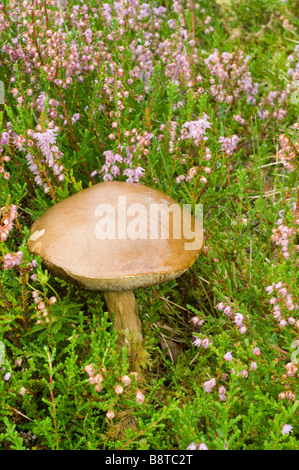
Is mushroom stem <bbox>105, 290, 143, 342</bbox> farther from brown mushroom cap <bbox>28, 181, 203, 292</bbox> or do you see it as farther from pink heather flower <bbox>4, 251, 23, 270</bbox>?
pink heather flower <bbox>4, 251, 23, 270</bbox>

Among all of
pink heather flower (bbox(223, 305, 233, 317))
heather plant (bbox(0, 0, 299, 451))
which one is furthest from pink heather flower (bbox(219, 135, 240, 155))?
pink heather flower (bbox(223, 305, 233, 317))

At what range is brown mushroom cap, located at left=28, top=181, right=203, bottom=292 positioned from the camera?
2.22 metres

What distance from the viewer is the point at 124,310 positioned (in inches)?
110

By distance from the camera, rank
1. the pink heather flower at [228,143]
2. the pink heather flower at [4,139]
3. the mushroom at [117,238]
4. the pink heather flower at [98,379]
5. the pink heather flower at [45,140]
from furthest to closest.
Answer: the pink heather flower at [228,143]
the pink heather flower at [4,139]
the pink heather flower at [45,140]
the mushroom at [117,238]
the pink heather flower at [98,379]

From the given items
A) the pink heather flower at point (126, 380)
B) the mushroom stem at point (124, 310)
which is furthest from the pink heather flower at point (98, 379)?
the mushroom stem at point (124, 310)

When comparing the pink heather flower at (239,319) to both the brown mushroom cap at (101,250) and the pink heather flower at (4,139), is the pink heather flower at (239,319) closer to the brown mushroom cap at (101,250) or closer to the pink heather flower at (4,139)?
the brown mushroom cap at (101,250)

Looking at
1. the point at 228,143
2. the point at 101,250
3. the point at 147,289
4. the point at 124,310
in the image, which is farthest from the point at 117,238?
the point at 228,143

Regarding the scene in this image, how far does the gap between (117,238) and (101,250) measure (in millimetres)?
111

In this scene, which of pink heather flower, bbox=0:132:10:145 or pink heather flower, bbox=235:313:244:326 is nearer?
pink heather flower, bbox=235:313:244:326

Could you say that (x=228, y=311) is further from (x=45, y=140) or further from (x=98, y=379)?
(x=45, y=140)

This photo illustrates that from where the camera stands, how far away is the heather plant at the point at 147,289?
2252 mm

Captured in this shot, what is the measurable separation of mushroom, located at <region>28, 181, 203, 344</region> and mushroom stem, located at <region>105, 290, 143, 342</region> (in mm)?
206

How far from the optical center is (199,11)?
523 centimetres
